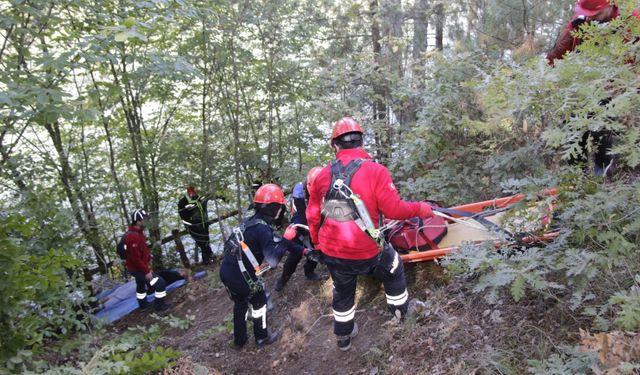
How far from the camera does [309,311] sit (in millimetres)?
5438

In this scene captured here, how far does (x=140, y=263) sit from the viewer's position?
25.0 ft

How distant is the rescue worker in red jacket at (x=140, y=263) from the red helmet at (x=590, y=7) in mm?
6873

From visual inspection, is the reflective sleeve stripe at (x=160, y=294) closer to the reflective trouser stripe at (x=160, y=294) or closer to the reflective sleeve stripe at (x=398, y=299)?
→ the reflective trouser stripe at (x=160, y=294)

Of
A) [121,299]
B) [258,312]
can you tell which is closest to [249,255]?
[258,312]

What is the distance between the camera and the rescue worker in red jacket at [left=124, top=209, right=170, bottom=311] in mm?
7582

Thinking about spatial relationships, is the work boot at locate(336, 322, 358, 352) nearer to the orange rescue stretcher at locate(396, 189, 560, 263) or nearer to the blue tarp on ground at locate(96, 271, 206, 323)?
the orange rescue stretcher at locate(396, 189, 560, 263)

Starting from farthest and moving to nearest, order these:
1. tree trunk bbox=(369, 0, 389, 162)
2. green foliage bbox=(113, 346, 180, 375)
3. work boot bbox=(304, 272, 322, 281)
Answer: tree trunk bbox=(369, 0, 389, 162) → work boot bbox=(304, 272, 322, 281) → green foliage bbox=(113, 346, 180, 375)

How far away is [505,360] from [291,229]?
2749 mm

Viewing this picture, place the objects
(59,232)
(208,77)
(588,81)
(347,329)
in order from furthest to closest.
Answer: (208,77) < (59,232) < (347,329) < (588,81)

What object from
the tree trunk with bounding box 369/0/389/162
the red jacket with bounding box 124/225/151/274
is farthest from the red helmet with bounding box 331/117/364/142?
the red jacket with bounding box 124/225/151/274

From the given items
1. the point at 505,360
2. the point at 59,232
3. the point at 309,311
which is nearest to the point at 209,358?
the point at 309,311

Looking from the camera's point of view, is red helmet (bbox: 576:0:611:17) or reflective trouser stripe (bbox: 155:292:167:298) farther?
reflective trouser stripe (bbox: 155:292:167:298)

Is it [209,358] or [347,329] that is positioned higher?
[347,329]

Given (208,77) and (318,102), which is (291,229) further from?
(208,77)
